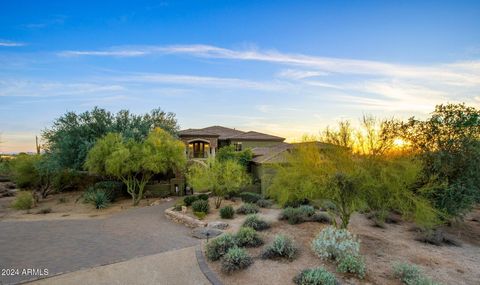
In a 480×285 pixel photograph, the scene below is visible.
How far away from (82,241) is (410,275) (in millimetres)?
12890

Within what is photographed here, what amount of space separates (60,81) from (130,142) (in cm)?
654

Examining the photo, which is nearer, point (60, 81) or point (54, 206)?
point (60, 81)

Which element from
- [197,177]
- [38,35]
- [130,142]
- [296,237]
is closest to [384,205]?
[296,237]

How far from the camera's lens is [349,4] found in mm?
13242

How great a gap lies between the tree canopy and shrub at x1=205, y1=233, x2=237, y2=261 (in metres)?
17.1

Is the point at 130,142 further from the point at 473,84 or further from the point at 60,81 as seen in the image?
the point at 473,84

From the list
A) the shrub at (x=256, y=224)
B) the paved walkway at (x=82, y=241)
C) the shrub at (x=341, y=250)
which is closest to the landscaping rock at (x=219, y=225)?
the shrub at (x=256, y=224)

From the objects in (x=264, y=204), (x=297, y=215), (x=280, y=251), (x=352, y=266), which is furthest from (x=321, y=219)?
(x=352, y=266)

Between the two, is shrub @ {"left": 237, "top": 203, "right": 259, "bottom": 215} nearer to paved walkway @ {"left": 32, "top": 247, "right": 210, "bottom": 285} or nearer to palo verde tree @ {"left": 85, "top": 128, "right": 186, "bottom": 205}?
paved walkway @ {"left": 32, "top": 247, "right": 210, "bottom": 285}

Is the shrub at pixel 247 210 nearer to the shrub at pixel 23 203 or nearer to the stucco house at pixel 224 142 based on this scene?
the stucco house at pixel 224 142

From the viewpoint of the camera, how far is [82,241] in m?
11.3

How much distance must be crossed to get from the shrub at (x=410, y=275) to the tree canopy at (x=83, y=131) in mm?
21954

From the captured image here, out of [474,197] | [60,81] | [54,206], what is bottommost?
[54,206]

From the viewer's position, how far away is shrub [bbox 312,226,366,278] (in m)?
7.60
